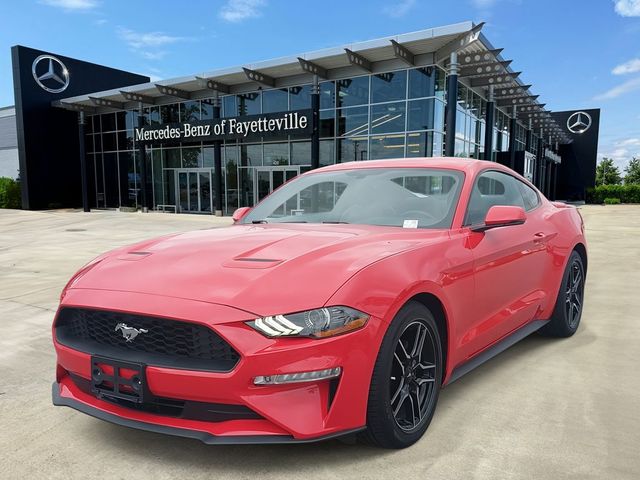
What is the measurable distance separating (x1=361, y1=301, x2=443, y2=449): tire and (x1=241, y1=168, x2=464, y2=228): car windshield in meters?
0.79

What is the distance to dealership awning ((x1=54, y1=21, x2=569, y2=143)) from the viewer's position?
1589 cm

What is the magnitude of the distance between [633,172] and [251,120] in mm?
78802

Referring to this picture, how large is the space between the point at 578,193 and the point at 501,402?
4710 centimetres

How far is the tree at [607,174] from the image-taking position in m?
77.6

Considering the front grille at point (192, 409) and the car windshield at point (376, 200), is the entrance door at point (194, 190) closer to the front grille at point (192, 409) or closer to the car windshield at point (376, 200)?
the car windshield at point (376, 200)

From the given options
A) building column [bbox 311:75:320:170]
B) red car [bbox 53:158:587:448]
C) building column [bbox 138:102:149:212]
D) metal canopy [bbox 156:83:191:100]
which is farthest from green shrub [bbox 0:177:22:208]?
red car [bbox 53:158:587:448]

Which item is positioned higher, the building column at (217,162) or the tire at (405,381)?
the building column at (217,162)

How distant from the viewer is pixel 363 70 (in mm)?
18828

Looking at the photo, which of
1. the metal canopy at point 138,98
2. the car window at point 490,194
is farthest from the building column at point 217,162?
the car window at point 490,194

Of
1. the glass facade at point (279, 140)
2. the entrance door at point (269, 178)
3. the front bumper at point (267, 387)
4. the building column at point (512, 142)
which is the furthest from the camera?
the building column at point (512, 142)

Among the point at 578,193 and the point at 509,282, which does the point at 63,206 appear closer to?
the point at 509,282

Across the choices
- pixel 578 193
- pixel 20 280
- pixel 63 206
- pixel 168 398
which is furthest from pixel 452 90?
pixel 578 193

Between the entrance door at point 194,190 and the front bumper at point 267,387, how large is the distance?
23.6m

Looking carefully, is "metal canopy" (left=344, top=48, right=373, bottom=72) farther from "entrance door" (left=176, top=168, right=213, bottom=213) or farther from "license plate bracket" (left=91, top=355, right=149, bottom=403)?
"license plate bracket" (left=91, top=355, right=149, bottom=403)
